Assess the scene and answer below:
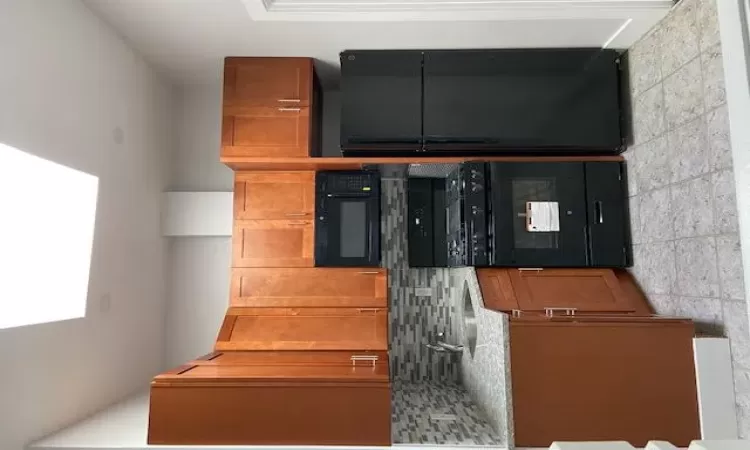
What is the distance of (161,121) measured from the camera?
298 centimetres

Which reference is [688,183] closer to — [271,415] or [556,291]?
[556,291]

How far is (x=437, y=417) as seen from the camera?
228cm

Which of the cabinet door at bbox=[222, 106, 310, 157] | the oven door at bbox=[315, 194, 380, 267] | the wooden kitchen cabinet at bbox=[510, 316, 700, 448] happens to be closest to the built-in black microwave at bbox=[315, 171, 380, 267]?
the oven door at bbox=[315, 194, 380, 267]

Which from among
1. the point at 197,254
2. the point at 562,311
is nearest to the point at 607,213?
the point at 562,311

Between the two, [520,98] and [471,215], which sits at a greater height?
[520,98]

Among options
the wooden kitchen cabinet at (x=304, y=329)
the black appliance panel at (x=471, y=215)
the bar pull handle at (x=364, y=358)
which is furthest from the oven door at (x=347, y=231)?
the bar pull handle at (x=364, y=358)

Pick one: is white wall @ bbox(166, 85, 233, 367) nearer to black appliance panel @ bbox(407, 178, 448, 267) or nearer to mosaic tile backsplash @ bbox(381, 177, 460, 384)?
mosaic tile backsplash @ bbox(381, 177, 460, 384)

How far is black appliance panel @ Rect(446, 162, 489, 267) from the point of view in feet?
8.28

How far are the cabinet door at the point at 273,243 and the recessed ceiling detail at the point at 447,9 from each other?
1.10m

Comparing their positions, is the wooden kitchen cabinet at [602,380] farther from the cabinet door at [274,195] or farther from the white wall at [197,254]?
the white wall at [197,254]

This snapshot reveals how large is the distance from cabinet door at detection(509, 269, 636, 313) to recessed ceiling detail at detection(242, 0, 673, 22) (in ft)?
4.17

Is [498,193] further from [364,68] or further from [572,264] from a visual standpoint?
[364,68]

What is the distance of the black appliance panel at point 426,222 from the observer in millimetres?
3000

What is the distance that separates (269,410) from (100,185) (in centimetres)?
137
